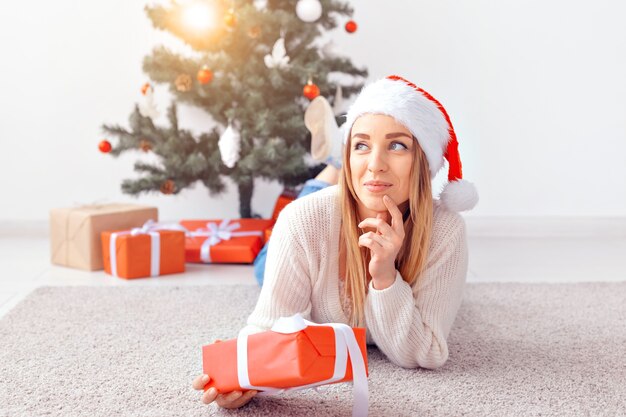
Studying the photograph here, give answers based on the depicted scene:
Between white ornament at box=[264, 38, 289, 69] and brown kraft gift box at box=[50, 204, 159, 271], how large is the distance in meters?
0.73

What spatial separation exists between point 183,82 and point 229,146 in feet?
1.03

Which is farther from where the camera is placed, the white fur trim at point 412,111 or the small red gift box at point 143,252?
the small red gift box at point 143,252

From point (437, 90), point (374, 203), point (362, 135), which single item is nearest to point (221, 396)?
point (374, 203)

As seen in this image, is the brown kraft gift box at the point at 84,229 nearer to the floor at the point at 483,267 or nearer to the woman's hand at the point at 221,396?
the floor at the point at 483,267

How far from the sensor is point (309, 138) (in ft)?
8.99

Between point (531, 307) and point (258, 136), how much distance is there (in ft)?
3.80

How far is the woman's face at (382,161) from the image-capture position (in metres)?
1.39

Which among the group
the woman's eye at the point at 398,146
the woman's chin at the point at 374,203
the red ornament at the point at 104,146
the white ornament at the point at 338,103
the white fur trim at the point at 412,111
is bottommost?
the woman's chin at the point at 374,203

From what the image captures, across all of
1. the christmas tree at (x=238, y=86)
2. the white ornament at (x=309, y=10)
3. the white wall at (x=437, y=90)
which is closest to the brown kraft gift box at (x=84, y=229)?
the christmas tree at (x=238, y=86)

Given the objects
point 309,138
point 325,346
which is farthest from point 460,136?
point 325,346

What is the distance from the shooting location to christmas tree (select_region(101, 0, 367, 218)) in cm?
259

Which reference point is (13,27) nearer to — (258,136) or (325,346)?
(258,136)

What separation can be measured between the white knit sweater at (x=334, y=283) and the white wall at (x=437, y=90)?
1733mm

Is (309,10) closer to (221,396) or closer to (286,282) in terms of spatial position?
(286,282)
